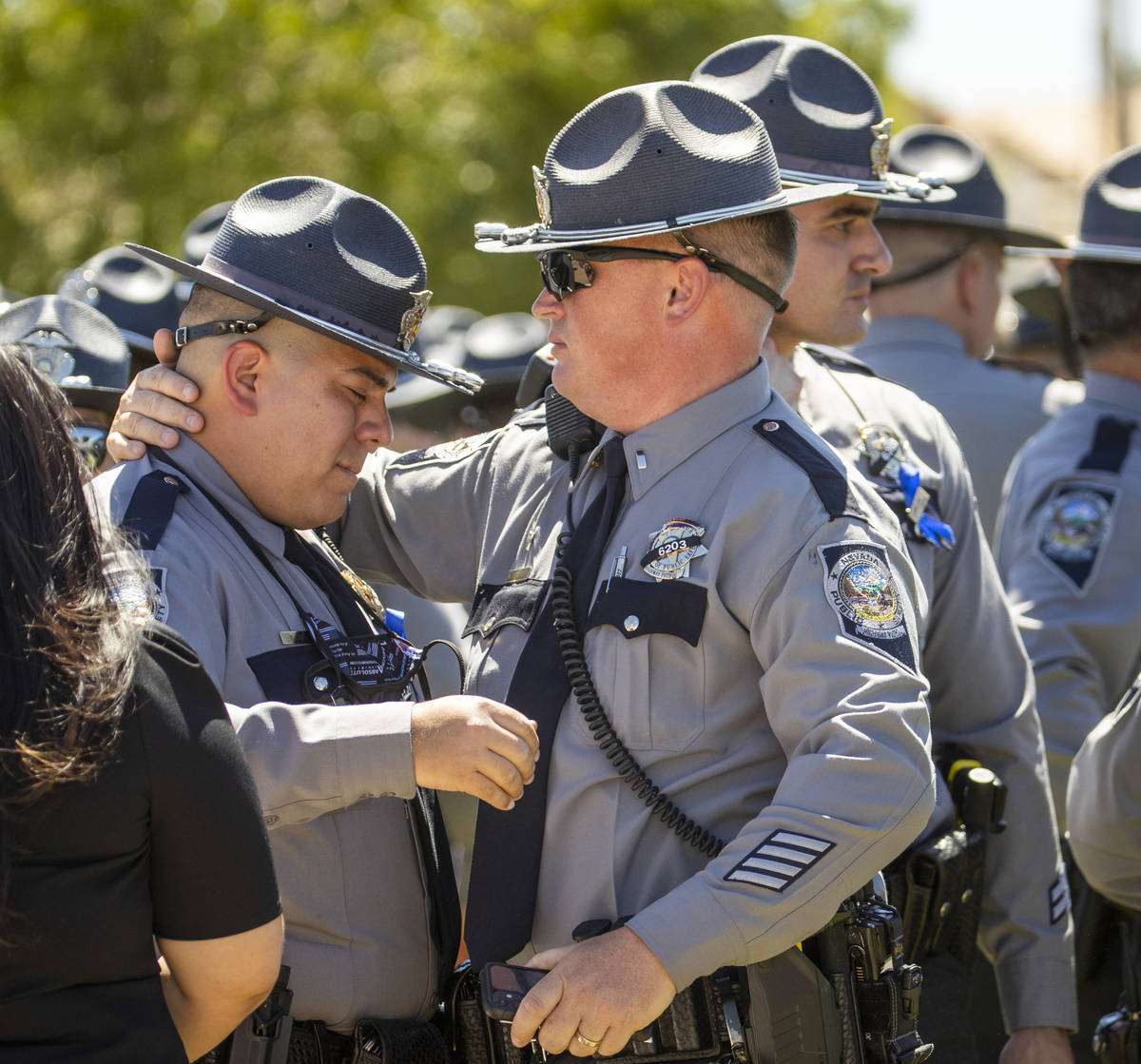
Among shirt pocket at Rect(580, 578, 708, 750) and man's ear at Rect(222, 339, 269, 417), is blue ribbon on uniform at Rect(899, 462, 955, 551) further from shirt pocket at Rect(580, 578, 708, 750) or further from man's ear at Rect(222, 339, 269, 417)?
man's ear at Rect(222, 339, 269, 417)

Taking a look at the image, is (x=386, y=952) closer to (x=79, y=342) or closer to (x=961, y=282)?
(x=79, y=342)

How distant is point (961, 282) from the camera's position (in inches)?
211

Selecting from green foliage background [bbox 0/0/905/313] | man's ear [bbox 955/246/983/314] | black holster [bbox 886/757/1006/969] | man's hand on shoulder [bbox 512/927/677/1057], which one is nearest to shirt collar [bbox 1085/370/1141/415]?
man's ear [bbox 955/246/983/314]

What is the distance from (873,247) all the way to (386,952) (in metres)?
2.05

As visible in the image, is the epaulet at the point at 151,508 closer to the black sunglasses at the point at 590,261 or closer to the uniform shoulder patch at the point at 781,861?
the black sunglasses at the point at 590,261

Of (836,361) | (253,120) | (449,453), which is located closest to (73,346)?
(449,453)

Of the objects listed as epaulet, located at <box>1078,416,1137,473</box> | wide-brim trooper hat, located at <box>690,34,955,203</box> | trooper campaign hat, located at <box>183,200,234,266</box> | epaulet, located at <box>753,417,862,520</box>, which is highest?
wide-brim trooper hat, located at <box>690,34,955,203</box>

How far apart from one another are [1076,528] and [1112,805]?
1079 mm

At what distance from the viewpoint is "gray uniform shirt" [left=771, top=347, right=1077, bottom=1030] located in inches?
132

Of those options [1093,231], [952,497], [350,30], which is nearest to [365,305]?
[952,497]

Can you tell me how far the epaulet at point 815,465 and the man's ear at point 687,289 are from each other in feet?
0.82

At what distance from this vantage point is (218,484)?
2.90 metres

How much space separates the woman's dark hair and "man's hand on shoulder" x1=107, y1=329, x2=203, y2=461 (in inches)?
35.3

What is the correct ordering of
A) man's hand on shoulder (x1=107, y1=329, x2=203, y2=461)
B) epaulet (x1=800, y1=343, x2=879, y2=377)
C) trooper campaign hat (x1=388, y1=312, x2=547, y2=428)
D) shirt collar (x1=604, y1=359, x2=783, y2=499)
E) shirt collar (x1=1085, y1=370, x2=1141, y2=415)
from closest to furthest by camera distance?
shirt collar (x1=604, y1=359, x2=783, y2=499) → man's hand on shoulder (x1=107, y1=329, x2=203, y2=461) → epaulet (x1=800, y1=343, x2=879, y2=377) → shirt collar (x1=1085, y1=370, x2=1141, y2=415) → trooper campaign hat (x1=388, y1=312, x2=547, y2=428)
